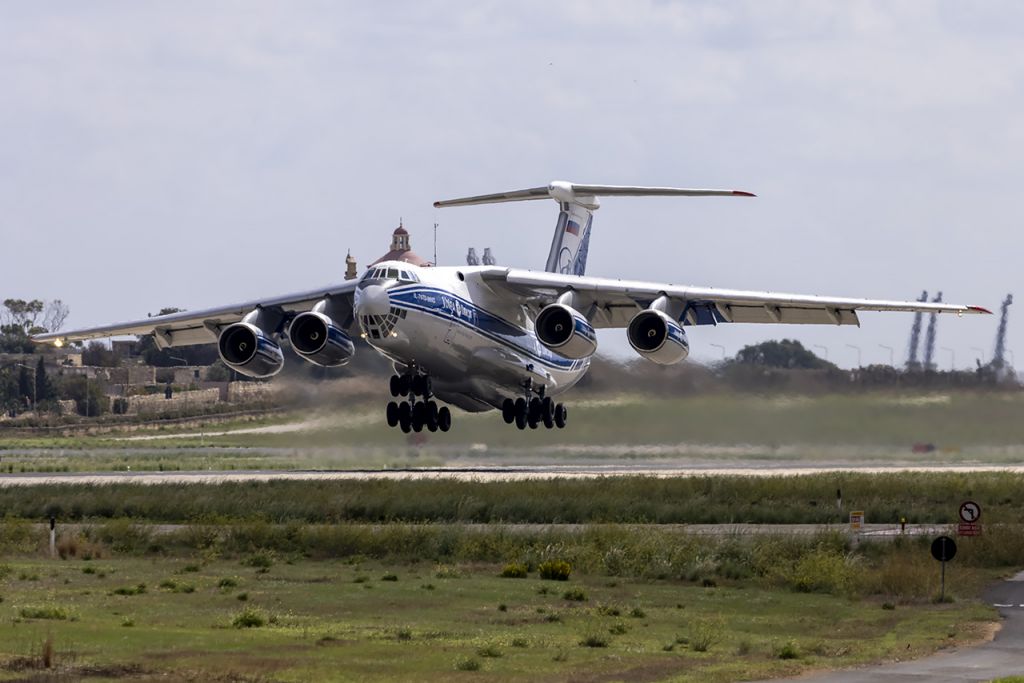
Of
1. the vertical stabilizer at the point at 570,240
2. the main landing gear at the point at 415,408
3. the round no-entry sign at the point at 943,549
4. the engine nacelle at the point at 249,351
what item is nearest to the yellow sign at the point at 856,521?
the round no-entry sign at the point at 943,549

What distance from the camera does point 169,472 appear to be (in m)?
39.2

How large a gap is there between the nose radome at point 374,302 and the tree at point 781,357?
9.99 metres

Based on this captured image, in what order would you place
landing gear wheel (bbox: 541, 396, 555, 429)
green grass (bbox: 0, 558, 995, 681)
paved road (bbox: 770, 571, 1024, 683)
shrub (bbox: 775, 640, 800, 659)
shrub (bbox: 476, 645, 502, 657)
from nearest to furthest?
paved road (bbox: 770, 571, 1024, 683) → green grass (bbox: 0, 558, 995, 681) → shrub (bbox: 476, 645, 502, 657) → shrub (bbox: 775, 640, 800, 659) → landing gear wheel (bbox: 541, 396, 555, 429)

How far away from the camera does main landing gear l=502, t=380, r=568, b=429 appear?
112 ft

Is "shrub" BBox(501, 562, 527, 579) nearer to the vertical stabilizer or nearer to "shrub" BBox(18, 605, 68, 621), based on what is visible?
"shrub" BBox(18, 605, 68, 621)

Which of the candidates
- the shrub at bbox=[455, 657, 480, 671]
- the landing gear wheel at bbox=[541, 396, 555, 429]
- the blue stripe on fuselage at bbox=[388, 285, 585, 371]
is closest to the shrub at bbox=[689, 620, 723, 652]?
the shrub at bbox=[455, 657, 480, 671]

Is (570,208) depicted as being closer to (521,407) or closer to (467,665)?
(521,407)

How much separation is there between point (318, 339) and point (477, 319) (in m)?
3.02

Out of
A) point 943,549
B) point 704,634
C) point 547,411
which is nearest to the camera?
point 704,634

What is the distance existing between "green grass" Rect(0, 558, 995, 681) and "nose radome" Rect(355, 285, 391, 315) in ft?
29.8

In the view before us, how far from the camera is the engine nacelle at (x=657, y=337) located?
3092 centimetres

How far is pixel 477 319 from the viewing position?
103 ft

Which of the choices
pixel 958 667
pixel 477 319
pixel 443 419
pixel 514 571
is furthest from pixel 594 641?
pixel 443 419

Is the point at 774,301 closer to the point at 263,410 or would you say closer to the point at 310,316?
the point at 310,316
